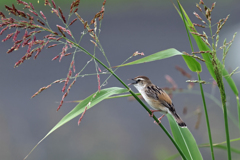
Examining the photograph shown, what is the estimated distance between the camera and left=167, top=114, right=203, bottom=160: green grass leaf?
2035mm

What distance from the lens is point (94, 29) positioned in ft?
5.80

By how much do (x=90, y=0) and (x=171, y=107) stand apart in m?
9.26

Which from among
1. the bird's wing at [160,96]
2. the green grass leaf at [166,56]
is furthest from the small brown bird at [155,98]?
the green grass leaf at [166,56]

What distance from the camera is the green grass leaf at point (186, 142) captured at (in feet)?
6.68

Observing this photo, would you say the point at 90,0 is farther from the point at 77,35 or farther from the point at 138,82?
the point at 138,82

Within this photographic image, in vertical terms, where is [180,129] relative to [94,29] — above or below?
below

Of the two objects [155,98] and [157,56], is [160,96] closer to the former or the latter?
[155,98]

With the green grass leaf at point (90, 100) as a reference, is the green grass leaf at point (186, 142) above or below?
below

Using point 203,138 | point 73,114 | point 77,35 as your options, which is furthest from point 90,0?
point 73,114

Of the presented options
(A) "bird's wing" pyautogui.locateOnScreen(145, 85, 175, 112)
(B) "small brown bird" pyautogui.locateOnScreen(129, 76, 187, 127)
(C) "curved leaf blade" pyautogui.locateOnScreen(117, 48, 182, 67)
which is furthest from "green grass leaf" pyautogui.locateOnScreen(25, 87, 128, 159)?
(A) "bird's wing" pyautogui.locateOnScreen(145, 85, 175, 112)

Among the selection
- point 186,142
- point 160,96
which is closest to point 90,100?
point 186,142

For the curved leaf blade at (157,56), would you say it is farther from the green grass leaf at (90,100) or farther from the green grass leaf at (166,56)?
the green grass leaf at (90,100)

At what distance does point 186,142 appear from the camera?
6.89ft

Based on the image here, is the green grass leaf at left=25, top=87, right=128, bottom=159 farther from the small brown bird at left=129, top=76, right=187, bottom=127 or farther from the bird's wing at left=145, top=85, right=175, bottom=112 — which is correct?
the bird's wing at left=145, top=85, right=175, bottom=112
